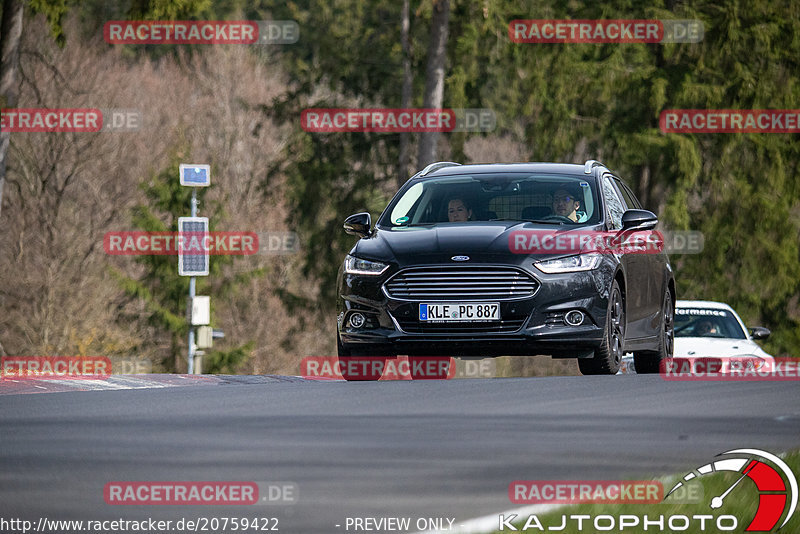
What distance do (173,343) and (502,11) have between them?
57.7ft

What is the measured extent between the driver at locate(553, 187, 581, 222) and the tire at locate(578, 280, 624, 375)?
0.83 m

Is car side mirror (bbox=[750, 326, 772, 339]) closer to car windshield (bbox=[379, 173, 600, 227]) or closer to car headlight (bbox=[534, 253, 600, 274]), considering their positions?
car windshield (bbox=[379, 173, 600, 227])

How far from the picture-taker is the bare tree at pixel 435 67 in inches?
1682

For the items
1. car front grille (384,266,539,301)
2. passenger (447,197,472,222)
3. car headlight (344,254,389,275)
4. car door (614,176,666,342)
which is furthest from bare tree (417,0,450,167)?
car front grille (384,266,539,301)

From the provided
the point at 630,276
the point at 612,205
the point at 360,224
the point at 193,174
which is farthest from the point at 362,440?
the point at 193,174

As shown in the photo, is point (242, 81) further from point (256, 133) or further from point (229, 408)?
point (229, 408)

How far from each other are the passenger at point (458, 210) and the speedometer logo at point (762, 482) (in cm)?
594

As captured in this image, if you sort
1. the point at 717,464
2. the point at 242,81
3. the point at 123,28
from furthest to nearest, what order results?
the point at 242,81
the point at 123,28
the point at 717,464

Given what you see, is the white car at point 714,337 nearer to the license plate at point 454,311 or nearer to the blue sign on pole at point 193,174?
the license plate at point 454,311

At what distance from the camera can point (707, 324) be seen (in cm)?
2312

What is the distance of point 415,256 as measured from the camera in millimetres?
13805

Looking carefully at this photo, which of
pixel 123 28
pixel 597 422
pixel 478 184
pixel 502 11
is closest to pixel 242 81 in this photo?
pixel 123 28

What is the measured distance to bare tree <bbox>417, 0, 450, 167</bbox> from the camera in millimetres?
42719

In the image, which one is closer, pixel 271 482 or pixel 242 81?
pixel 271 482
